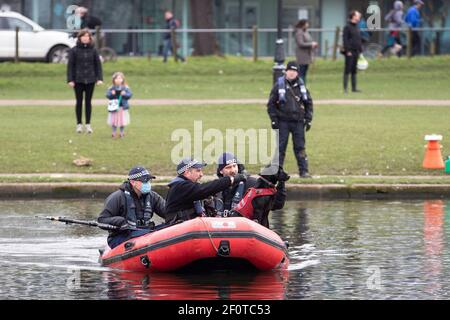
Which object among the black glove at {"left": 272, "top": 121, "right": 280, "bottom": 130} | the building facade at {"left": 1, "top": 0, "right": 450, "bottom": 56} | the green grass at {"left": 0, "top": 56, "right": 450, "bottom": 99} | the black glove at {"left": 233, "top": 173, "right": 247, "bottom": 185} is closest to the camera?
the black glove at {"left": 233, "top": 173, "right": 247, "bottom": 185}

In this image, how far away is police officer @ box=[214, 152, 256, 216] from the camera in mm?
17578

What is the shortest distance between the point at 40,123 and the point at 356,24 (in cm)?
968

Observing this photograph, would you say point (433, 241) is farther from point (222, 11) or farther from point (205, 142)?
point (222, 11)

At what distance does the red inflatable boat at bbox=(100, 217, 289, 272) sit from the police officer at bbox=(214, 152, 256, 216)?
97 cm

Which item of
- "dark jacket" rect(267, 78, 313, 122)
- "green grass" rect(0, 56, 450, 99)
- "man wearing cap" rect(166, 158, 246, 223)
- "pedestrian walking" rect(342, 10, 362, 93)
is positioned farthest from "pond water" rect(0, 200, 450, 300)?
"green grass" rect(0, 56, 450, 99)

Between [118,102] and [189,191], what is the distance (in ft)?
36.8

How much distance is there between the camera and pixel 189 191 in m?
17.3

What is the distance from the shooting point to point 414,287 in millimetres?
15914

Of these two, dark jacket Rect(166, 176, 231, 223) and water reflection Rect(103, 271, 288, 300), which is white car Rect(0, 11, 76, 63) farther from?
water reflection Rect(103, 271, 288, 300)

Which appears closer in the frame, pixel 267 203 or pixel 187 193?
pixel 187 193

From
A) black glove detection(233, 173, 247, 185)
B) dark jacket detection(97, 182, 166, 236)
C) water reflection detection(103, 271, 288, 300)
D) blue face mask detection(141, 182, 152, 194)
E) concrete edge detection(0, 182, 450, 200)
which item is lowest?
concrete edge detection(0, 182, 450, 200)

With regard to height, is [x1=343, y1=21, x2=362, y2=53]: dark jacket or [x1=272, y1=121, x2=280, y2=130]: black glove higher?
[x1=343, y1=21, x2=362, y2=53]: dark jacket

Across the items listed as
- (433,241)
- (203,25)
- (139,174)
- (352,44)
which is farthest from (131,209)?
(203,25)
